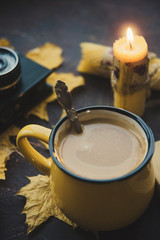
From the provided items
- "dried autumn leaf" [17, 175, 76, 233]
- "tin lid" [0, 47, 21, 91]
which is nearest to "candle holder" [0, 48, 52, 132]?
"tin lid" [0, 47, 21, 91]

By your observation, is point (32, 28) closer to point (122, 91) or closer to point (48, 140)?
point (122, 91)

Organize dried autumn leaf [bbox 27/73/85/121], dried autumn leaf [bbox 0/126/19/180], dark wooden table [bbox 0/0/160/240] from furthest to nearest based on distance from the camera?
1. dried autumn leaf [bbox 27/73/85/121]
2. dried autumn leaf [bbox 0/126/19/180]
3. dark wooden table [bbox 0/0/160/240]

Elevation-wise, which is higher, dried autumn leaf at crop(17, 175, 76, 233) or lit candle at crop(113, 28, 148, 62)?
lit candle at crop(113, 28, 148, 62)

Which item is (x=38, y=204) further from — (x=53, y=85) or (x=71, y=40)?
(x=71, y=40)

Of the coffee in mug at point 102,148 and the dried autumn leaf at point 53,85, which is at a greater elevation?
the coffee in mug at point 102,148

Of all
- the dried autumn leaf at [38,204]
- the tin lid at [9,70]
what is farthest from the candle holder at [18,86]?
the dried autumn leaf at [38,204]

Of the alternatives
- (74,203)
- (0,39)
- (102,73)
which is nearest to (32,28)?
(0,39)

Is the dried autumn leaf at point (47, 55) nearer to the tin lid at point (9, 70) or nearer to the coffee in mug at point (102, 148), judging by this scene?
the tin lid at point (9, 70)

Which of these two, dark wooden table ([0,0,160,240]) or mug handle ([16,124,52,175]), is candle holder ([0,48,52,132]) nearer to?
dark wooden table ([0,0,160,240])
